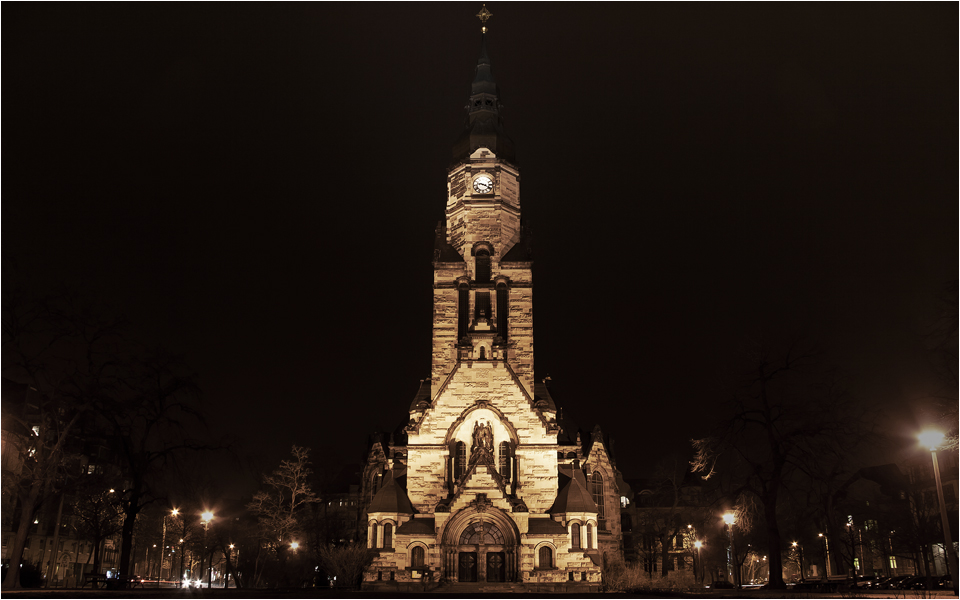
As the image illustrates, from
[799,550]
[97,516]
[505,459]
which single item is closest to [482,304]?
[505,459]

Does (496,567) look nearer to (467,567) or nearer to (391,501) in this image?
(467,567)

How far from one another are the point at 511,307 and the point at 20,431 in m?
28.9

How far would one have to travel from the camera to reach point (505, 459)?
150 feet

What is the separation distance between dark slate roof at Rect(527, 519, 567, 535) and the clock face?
22957mm

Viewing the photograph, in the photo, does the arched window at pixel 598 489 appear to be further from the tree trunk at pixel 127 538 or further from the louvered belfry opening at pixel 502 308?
the tree trunk at pixel 127 538

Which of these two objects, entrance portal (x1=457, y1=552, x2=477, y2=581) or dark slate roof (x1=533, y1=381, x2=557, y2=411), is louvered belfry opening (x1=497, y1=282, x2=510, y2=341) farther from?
entrance portal (x1=457, y1=552, x2=477, y2=581)

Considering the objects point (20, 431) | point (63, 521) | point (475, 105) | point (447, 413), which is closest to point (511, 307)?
point (447, 413)

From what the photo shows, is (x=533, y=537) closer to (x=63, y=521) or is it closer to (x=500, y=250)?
(x=500, y=250)

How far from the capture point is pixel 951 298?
78.7 ft

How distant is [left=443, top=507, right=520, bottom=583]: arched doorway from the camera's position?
4141 centimetres

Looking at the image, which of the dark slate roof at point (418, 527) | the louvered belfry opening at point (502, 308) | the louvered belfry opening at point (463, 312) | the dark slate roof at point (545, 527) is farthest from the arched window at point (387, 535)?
the louvered belfry opening at point (502, 308)

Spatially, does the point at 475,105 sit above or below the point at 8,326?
above

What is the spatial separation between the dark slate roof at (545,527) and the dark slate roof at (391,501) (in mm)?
6473

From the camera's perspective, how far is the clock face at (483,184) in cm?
5553
